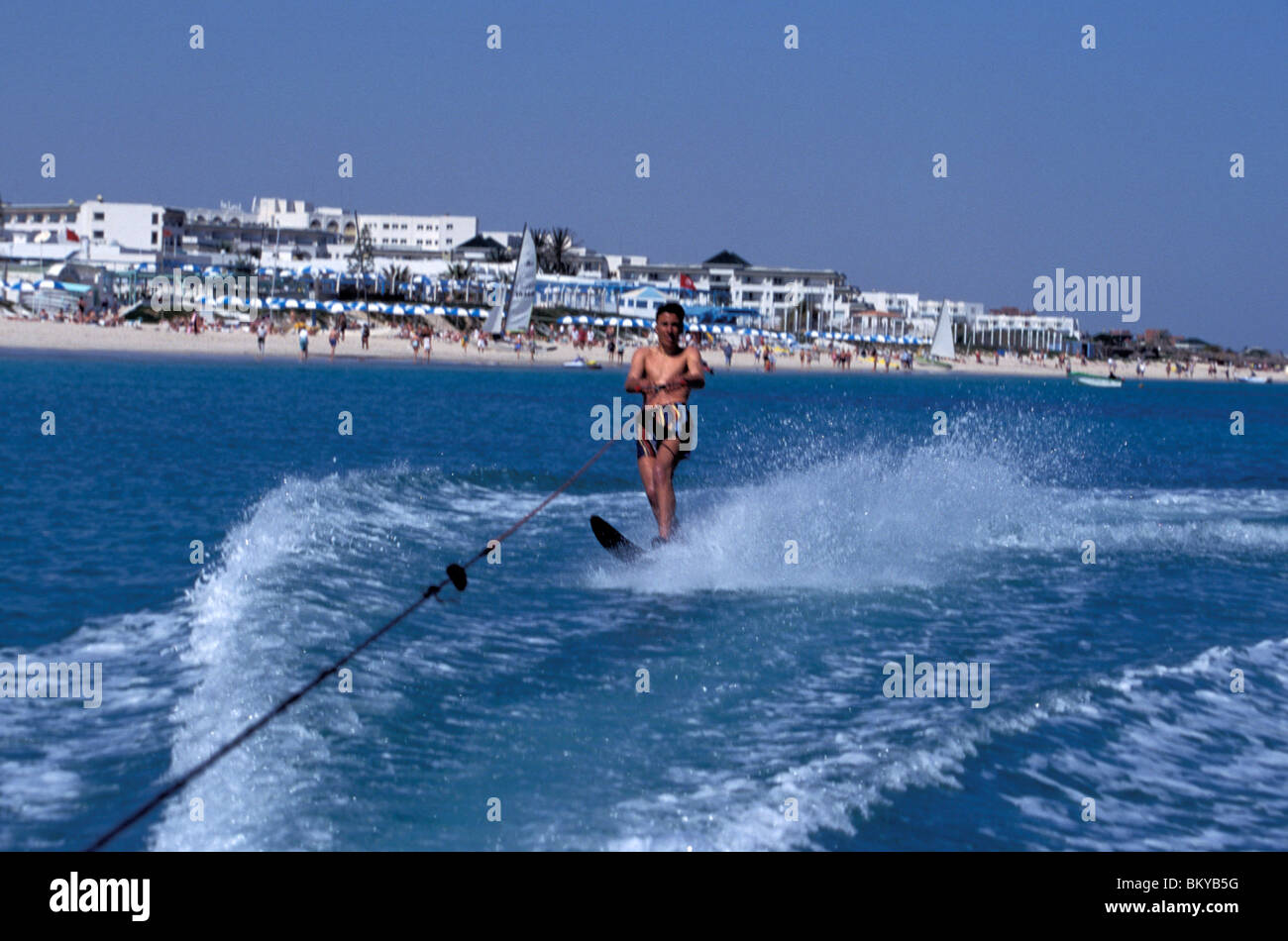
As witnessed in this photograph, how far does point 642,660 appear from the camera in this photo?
24.2ft

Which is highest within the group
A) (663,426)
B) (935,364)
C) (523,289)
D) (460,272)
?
(460,272)

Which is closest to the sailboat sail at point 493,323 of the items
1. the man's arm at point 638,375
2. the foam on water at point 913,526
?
the foam on water at point 913,526

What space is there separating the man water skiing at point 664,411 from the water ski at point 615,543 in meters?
0.32

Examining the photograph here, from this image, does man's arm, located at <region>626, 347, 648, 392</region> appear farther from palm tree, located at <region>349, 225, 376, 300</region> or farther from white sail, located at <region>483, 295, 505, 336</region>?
palm tree, located at <region>349, 225, 376, 300</region>

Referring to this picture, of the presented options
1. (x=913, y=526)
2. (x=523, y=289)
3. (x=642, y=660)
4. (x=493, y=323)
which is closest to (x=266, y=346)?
(x=523, y=289)

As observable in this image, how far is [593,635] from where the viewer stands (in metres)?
8.02

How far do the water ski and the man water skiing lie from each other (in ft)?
1.04

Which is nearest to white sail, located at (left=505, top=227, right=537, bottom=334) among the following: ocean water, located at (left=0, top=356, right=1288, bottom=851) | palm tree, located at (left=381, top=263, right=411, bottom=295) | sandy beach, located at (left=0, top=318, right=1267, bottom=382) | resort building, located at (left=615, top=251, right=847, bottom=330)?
sandy beach, located at (left=0, top=318, right=1267, bottom=382)

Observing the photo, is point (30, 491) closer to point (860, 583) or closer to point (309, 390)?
point (860, 583)

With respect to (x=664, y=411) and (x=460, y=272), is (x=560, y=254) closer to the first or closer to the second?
(x=460, y=272)

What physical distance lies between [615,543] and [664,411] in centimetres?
117

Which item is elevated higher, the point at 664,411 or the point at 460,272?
the point at 460,272

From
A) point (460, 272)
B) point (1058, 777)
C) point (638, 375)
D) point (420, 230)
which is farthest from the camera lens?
point (420, 230)

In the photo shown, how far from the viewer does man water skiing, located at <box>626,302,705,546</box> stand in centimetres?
1022
